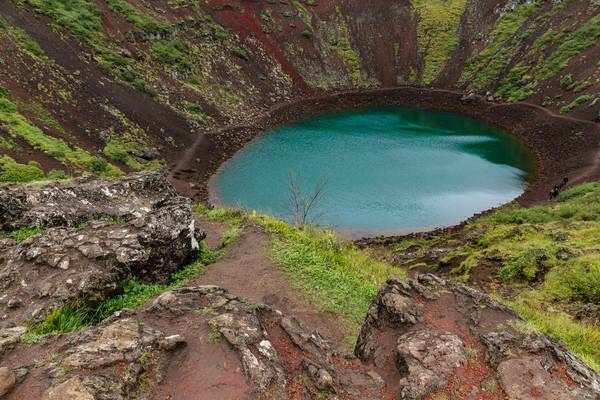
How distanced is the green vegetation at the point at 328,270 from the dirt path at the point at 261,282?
13.5 inches

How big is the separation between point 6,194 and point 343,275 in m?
12.3

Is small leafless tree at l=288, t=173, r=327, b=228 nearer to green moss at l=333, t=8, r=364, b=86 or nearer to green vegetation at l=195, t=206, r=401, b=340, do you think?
green vegetation at l=195, t=206, r=401, b=340

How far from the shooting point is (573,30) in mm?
60281

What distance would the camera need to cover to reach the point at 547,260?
20172 millimetres

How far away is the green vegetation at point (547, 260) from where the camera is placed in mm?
13869

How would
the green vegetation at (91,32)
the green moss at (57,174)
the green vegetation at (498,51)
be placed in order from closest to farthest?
1. the green moss at (57,174)
2. the green vegetation at (91,32)
3. the green vegetation at (498,51)

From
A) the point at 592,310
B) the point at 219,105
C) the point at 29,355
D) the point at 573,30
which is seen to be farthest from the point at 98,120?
the point at 573,30

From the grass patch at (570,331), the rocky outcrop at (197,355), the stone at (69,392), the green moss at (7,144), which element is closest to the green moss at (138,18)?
the green moss at (7,144)

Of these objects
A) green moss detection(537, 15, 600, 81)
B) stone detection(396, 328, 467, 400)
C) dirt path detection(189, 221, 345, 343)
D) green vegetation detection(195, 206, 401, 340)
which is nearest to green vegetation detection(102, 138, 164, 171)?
green vegetation detection(195, 206, 401, 340)

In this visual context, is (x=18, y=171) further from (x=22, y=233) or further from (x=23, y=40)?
(x=23, y=40)

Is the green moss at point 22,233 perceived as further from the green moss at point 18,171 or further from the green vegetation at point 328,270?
the green moss at point 18,171

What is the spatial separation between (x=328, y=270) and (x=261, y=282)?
2.62 meters

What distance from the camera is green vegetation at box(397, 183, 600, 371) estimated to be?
546 inches

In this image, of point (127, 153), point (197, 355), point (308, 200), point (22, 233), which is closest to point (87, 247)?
point (22, 233)
